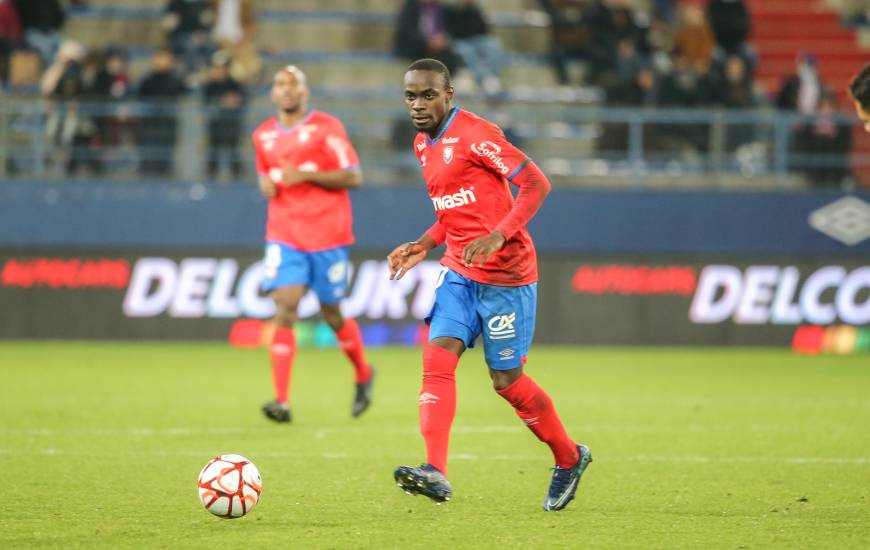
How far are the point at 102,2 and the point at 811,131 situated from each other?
9988 mm

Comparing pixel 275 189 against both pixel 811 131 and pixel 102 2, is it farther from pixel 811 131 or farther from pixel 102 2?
pixel 102 2

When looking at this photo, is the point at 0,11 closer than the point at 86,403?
No

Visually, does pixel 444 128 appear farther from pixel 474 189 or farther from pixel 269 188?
pixel 269 188

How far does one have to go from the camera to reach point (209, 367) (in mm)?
14078

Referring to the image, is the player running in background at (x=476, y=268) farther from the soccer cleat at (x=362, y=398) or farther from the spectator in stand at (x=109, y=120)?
the spectator in stand at (x=109, y=120)

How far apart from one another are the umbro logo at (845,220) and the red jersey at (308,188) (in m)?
7.77

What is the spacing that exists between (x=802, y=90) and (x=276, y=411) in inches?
418

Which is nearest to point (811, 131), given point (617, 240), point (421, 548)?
point (617, 240)

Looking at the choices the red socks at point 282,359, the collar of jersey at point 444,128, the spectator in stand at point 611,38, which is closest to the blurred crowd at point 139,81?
the spectator in stand at point 611,38

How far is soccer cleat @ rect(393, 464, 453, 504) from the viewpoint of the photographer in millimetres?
6102

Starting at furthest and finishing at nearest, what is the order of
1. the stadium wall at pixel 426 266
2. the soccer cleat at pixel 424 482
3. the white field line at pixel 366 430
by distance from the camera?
the stadium wall at pixel 426 266
the white field line at pixel 366 430
the soccer cleat at pixel 424 482

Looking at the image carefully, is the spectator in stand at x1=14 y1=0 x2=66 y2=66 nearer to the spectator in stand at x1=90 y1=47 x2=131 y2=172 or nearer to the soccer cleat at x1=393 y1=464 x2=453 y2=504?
the spectator in stand at x1=90 y1=47 x2=131 y2=172

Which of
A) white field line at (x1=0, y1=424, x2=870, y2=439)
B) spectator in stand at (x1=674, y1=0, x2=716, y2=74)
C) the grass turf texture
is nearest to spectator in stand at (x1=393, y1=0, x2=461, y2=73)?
spectator in stand at (x1=674, y1=0, x2=716, y2=74)

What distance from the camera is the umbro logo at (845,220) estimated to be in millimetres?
16312
